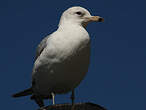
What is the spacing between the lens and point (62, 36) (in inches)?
104

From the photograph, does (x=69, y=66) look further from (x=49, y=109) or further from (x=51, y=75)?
(x=49, y=109)

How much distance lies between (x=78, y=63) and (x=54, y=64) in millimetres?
202

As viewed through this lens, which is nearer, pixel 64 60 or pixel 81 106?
pixel 64 60

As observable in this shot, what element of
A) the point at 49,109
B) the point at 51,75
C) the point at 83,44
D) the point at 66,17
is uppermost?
the point at 66,17

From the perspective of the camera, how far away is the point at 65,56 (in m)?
2.55

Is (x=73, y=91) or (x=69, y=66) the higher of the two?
(x=69, y=66)

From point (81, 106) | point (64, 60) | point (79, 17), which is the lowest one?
point (81, 106)

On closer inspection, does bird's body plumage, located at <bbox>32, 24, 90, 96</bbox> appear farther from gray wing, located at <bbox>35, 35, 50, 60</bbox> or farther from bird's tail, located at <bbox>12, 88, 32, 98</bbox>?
bird's tail, located at <bbox>12, 88, 32, 98</bbox>

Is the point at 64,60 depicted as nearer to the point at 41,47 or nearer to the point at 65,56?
the point at 65,56

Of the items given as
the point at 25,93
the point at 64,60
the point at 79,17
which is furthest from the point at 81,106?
the point at 79,17

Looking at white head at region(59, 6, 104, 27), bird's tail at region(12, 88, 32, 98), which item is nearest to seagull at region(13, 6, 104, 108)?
white head at region(59, 6, 104, 27)

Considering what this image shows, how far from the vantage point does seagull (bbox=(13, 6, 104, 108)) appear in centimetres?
256

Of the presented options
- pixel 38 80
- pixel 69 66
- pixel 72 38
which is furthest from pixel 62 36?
pixel 38 80

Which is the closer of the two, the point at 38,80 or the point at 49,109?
the point at 49,109
